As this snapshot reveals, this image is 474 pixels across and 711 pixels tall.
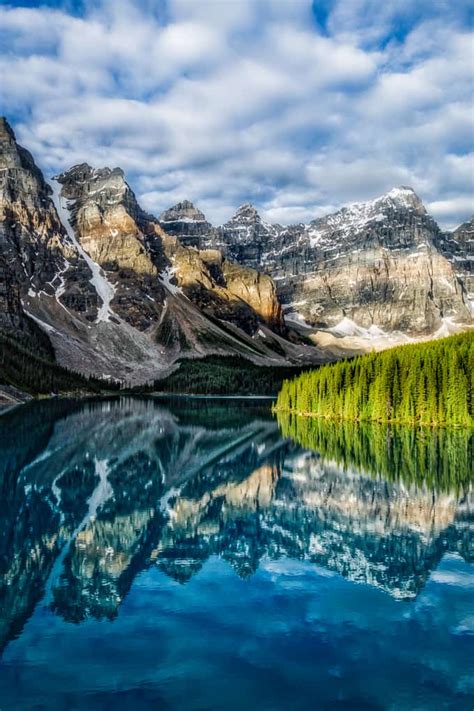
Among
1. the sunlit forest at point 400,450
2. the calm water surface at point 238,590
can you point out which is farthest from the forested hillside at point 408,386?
the calm water surface at point 238,590

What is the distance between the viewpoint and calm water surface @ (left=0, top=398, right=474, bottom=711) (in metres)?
13.9

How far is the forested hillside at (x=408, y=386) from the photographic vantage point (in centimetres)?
8488

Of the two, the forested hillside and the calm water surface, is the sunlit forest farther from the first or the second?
the forested hillside

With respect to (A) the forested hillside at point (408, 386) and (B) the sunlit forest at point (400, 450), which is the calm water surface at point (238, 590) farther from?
(A) the forested hillside at point (408, 386)

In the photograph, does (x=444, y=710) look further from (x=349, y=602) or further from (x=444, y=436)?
(x=444, y=436)

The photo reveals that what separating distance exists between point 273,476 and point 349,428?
4217 centimetres

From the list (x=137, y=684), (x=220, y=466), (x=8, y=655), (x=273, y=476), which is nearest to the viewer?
(x=137, y=684)

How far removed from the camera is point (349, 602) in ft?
63.5

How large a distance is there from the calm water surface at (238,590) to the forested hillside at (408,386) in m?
42.5

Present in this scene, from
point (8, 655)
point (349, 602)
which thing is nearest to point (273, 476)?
point (349, 602)

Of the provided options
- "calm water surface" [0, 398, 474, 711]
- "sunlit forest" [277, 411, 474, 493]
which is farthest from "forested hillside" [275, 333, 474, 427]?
"calm water surface" [0, 398, 474, 711]

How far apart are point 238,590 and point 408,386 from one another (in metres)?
73.7

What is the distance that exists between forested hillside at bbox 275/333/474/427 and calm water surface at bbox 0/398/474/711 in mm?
42481

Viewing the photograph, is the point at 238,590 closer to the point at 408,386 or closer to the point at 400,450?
the point at 400,450
